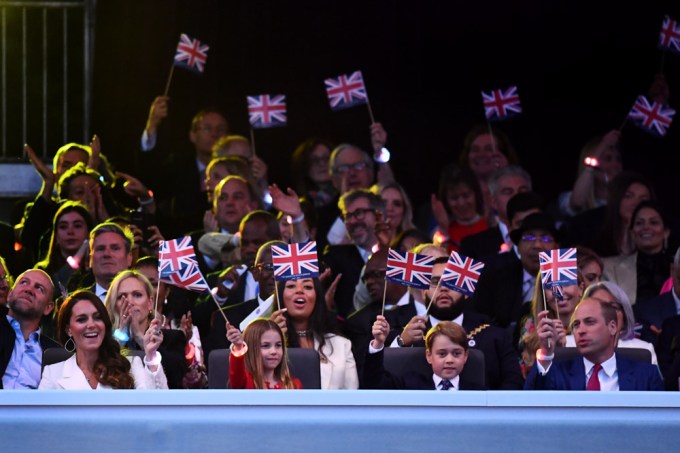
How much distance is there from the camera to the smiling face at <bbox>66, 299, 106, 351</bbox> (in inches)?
257

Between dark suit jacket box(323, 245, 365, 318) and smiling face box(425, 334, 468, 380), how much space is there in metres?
1.54

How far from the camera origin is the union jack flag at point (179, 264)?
285 inches

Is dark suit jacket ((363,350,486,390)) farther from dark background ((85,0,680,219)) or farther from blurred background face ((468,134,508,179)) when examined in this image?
dark background ((85,0,680,219))

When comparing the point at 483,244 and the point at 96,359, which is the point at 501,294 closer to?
the point at 483,244

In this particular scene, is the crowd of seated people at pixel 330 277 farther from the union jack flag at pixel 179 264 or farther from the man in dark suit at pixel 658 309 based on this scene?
the union jack flag at pixel 179 264

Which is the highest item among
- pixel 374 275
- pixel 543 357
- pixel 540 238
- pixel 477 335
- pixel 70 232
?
pixel 70 232

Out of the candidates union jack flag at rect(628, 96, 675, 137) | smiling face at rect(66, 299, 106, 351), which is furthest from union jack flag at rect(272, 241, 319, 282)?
union jack flag at rect(628, 96, 675, 137)

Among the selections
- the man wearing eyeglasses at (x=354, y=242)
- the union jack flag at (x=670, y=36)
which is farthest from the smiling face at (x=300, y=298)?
the union jack flag at (x=670, y=36)

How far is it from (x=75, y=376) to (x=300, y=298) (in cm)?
129

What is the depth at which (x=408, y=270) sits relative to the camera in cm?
736

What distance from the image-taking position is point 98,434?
4359mm

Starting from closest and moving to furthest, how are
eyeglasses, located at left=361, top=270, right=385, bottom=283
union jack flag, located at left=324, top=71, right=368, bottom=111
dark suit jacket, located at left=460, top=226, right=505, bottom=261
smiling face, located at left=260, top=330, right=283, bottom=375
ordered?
smiling face, located at left=260, top=330, right=283, bottom=375 → eyeglasses, located at left=361, top=270, right=385, bottom=283 → dark suit jacket, located at left=460, top=226, right=505, bottom=261 → union jack flag, located at left=324, top=71, right=368, bottom=111

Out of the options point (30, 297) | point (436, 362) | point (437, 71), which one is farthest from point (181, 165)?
point (436, 362)

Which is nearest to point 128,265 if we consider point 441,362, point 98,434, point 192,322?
point 192,322
